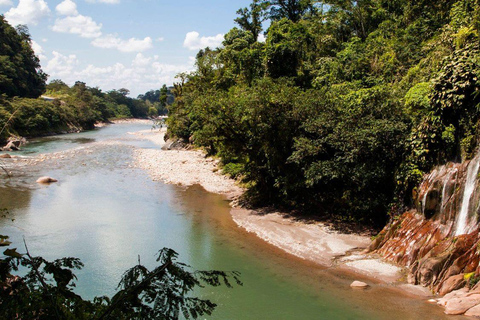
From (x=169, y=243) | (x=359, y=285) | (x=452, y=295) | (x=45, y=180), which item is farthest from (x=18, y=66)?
(x=452, y=295)

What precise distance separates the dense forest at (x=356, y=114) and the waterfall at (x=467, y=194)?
708mm

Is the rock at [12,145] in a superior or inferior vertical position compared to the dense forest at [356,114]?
inferior

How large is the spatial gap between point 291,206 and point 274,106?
20.1 feet

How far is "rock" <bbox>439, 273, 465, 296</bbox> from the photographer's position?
38.7 feet

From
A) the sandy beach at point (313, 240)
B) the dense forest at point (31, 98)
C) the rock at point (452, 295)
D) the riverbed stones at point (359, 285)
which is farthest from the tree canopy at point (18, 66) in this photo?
the rock at point (452, 295)

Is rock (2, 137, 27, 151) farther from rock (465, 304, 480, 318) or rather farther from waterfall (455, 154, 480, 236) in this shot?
rock (465, 304, 480, 318)

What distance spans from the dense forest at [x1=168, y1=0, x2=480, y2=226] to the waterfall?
71 cm

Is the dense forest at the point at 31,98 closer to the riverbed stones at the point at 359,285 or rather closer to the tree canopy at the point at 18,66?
the tree canopy at the point at 18,66

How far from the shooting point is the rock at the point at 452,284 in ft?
38.7

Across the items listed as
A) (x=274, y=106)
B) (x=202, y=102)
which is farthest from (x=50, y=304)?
(x=202, y=102)

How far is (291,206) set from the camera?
Answer: 73.0ft

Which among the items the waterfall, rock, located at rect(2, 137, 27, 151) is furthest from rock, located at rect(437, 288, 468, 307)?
rock, located at rect(2, 137, 27, 151)

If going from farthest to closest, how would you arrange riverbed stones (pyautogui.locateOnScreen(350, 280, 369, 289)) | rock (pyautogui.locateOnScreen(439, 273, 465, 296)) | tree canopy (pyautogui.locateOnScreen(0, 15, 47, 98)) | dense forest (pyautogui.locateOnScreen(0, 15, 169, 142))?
tree canopy (pyautogui.locateOnScreen(0, 15, 47, 98)) < dense forest (pyautogui.locateOnScreen(0, 15, 169, 142)) < riverbed stones (pyautogui.locateOnScreen(350, 280, 369, 289)) < rock (pyautogui.locateOnScreen(439, 273, 465, 296))

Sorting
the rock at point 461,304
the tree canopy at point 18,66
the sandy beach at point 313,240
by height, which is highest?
the tree canopy at point 18,66
